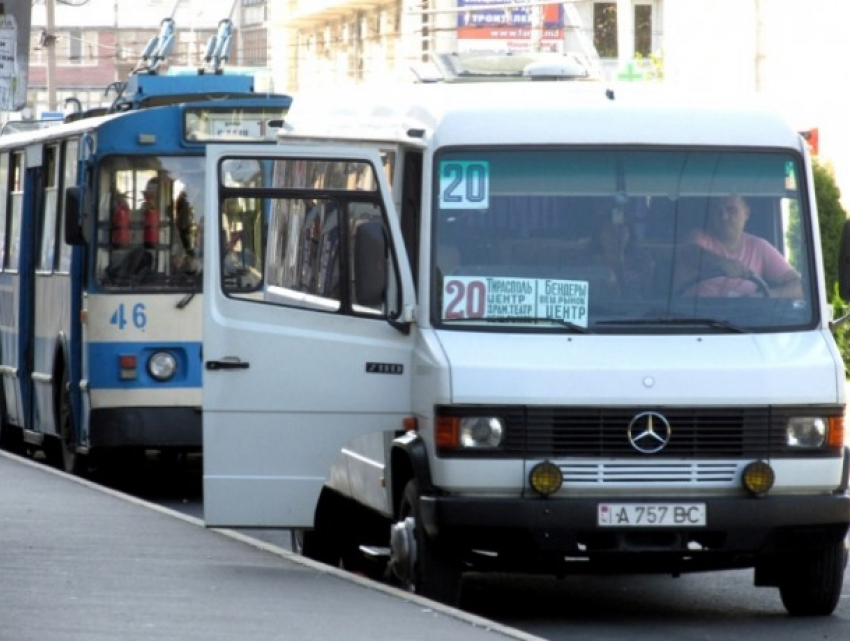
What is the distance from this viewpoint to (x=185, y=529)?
1259 cm

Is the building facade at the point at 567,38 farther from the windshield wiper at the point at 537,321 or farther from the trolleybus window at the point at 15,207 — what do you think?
the trolleybus window at the point at 15,207

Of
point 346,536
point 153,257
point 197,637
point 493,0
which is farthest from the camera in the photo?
point 493,0

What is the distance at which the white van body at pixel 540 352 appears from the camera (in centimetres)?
992

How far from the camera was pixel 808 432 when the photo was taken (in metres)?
10.1

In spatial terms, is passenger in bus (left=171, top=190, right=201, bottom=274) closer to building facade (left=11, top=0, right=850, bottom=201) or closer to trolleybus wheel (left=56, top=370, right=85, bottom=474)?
trolleybus wheel (left=56, top=370, right=85, bottom=474)

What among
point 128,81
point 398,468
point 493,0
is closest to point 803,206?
point 398,468

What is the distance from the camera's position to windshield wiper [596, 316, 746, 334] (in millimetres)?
10203

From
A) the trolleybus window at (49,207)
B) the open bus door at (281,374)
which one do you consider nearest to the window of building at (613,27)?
the trolleybus window at (49,207)

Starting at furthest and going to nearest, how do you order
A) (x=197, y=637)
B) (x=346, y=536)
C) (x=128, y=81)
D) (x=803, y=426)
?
1. (x=128, y=81)
2. (x=346, y=536)
3. (x=803, y=426)
4. (x=197, y=637)

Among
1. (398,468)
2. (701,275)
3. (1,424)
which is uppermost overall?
(701,275)

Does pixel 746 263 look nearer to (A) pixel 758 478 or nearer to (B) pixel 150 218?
(A) pixel 758 478

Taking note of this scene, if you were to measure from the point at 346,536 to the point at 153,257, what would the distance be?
485cm

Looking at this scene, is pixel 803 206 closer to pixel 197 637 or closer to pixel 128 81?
pixel 197 637

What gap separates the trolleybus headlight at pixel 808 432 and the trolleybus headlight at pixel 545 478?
40.0 inches
